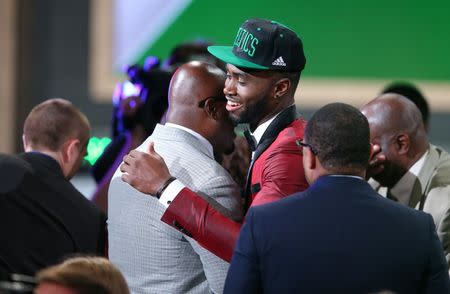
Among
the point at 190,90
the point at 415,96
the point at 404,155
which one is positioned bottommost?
the point at 415,96

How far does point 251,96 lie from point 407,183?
0.90 metres

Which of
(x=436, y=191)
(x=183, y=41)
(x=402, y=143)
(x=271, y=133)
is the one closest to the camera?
(x=271, y=133)

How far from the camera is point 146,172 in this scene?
2594mm

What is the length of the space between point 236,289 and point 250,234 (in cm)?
13

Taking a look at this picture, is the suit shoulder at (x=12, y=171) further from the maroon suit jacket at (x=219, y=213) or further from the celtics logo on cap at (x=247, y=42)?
the celtics logo on cap at (x=247, y=42)

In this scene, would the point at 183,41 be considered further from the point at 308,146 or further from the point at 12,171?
the point at 308,146

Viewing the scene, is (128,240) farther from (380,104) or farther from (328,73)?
(328,73)

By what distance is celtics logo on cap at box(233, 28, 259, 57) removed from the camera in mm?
2715

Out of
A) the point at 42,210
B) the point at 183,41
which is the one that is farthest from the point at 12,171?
the point at 183,41

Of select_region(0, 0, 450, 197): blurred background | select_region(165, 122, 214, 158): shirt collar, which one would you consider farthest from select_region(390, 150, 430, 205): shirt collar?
select_region(0, 0, 450, 197): blurred background

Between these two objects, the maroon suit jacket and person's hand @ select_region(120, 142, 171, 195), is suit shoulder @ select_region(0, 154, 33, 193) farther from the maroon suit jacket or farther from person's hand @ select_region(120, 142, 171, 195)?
the maroon suit jacket

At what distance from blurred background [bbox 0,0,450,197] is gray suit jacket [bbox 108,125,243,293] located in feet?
16.8

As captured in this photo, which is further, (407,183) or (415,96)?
(415,96)

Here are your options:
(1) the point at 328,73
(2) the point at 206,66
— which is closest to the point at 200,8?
(1) the point at 328,73
